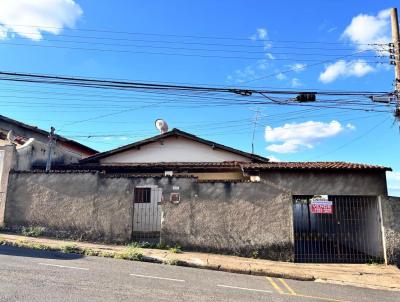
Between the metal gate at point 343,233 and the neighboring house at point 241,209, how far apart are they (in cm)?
3

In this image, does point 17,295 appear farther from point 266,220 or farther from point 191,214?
point 266,220

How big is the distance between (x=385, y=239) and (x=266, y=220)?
383 centimetres

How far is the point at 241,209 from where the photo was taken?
12.2 metres

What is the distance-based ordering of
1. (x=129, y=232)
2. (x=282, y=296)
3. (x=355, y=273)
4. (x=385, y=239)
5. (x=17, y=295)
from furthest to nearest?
(x=129, y=232) → (x=385, y=239) → (x=355, y=273) → (x=282, y=296) → (x=17, y=295)

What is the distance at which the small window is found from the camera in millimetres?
14438

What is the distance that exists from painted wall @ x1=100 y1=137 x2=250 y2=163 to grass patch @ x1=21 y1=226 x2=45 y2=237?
6.83 m

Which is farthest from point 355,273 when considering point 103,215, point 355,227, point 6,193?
point 6,193

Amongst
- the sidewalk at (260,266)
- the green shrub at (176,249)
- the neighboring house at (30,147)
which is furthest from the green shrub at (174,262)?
the neighboring house at (30,147)

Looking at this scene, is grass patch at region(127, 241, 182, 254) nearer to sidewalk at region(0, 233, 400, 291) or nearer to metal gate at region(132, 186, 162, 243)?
sidewalk at region(0, 233, 400, 291)

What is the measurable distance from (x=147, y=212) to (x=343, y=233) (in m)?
7.40

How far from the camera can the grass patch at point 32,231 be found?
12.6m

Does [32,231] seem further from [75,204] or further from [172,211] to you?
[172,211]

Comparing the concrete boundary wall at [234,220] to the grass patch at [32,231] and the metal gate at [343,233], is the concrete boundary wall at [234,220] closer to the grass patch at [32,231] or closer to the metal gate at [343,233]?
the metal gate at [343,233]

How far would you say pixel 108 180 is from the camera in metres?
12.9
